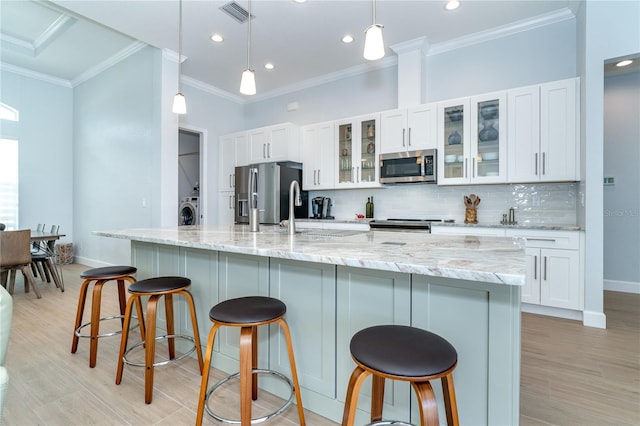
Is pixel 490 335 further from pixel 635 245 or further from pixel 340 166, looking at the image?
pixel 635 245

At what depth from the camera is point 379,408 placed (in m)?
1.24

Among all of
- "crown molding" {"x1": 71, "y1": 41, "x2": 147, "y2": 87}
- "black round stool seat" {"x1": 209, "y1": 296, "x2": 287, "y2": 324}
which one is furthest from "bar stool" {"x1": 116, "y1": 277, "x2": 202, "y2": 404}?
"crown molding" {"x1": 71, "y1": 41, "x2": 147, "y2": 87}

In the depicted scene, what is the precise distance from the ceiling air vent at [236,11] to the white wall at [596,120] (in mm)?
3334

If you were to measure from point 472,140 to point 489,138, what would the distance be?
0.56ft

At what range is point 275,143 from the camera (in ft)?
15.8

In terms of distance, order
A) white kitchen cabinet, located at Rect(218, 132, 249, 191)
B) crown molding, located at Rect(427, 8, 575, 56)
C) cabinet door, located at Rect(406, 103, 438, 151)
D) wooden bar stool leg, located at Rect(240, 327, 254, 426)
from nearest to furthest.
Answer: wooden bar stool leg, located at Rect(240, 327, 254, 426) < crown molding, located at Rect(427, 8, 575, 56) < cabinet door, located at Rect(406, 103, 438, 151) < white kitchen cabinet, located at Rect(218, 132, 249, 191)

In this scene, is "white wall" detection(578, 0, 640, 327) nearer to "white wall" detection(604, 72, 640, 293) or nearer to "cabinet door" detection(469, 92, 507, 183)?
"cabinet door" detection(469, 92, 507, 183)

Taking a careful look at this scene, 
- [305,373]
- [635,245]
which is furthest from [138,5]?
[635,245]

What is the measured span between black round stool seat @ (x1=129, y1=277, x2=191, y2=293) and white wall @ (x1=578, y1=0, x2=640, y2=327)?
3473 millimetres

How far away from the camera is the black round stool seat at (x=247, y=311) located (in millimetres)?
1331

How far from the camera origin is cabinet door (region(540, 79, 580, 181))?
3020mm

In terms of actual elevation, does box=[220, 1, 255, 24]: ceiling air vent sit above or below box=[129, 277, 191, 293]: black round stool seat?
above

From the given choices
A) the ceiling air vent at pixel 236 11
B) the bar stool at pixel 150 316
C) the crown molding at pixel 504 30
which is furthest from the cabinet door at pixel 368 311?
the crown molding at pixel 504 30

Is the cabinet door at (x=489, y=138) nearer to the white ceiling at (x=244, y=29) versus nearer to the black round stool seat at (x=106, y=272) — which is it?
the white ceiling at (x=244, y=29)
